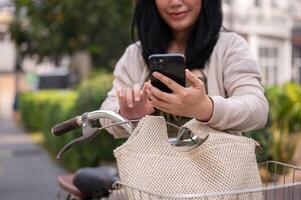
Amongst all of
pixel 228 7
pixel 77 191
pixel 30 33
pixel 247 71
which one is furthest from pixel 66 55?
pixel 247 71

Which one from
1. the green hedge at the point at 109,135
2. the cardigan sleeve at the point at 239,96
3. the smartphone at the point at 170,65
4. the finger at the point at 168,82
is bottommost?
the green hedge at the point at 109,135

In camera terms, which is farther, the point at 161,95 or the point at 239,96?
the point at 239,96

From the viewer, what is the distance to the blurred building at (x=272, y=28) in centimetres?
1053

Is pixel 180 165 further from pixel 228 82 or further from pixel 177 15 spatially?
pixel 177 15

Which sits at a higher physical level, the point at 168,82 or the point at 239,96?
the point at 168,82

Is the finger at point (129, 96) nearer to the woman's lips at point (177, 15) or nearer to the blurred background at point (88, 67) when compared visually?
the woman's lips at point (177, 15)

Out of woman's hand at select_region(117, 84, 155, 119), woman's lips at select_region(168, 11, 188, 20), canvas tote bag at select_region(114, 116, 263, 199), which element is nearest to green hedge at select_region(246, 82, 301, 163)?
woman's lips at select_region(168, 11, 188, 20)

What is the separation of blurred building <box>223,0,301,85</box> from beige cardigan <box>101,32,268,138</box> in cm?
799

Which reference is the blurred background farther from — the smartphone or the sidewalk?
the smartphone

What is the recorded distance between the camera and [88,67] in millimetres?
14742

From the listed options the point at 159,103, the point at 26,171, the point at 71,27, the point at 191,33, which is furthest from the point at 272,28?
the point at 159,103

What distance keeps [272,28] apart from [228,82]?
9718 mm

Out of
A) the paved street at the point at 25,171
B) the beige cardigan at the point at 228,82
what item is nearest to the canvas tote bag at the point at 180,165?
the beige cardigan at the point at 228,82

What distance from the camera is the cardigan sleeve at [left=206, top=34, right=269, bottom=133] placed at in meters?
1.78
